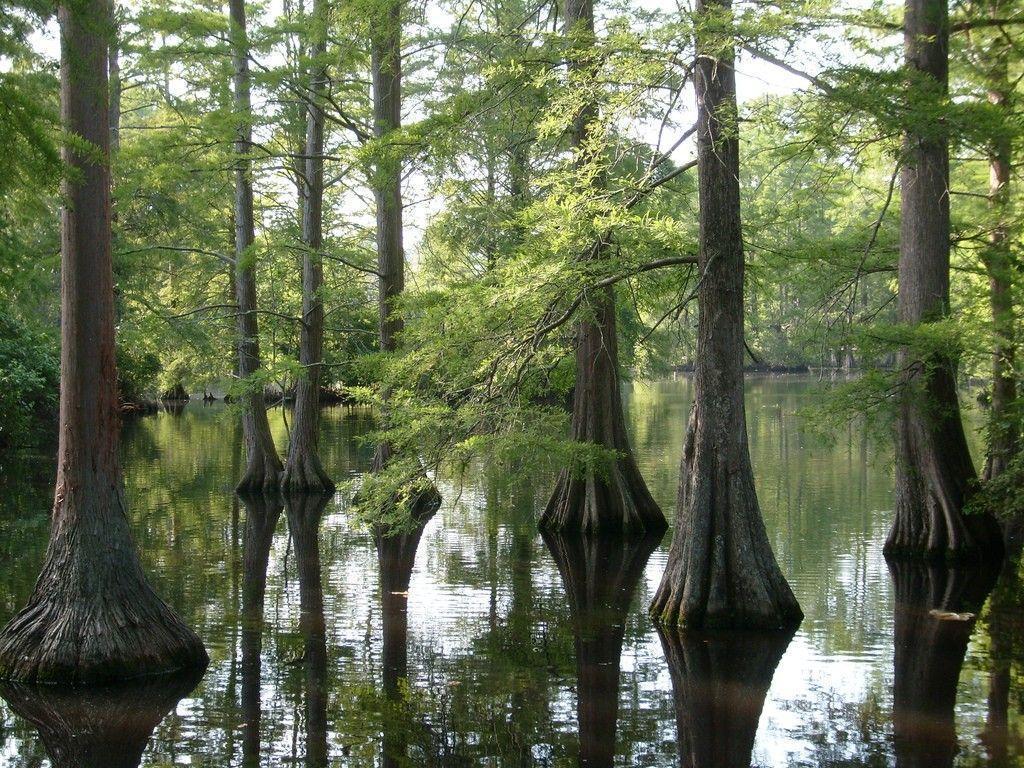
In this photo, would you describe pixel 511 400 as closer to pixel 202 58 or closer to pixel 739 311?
pixel 739 311

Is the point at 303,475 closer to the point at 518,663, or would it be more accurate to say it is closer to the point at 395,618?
the point at 395,618

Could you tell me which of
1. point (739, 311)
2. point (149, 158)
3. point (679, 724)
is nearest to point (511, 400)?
point (739, 311)

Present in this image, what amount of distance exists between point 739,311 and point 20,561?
322 inches

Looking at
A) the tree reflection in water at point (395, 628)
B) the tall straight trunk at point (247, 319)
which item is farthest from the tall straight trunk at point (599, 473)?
the tall straight trunk at point (247, 319)

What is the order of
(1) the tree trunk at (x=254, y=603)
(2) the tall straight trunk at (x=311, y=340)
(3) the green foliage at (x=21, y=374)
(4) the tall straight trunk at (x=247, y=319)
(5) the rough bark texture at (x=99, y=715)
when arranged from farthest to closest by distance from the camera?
(3) the green foliage at (x=21, y=374)
(2) the tall straight trunk at (x=311, y=340)
(4) the tall straight trunk at (x=247, y=319)
(1) the tree trunk at (x=254, y=603)
(5) the rough bark texture at (x=99, y=715)

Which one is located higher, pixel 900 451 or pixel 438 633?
pixel 900 451

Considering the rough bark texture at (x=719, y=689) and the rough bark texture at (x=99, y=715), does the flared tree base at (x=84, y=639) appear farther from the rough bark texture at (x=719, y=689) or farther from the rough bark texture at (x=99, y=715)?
the rough bark texture at (x=719, y=689)

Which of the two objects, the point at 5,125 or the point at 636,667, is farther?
the point at 636,667

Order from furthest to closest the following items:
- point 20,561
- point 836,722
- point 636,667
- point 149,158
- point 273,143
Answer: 1. point 273,143
2. point 149,158
3. point 20,561
4. point 636,667
5. point 836,722

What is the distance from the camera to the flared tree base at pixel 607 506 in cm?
1409

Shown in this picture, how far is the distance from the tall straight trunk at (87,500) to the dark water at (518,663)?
293 mm

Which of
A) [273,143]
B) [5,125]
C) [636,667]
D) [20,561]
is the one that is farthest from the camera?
[273,143]

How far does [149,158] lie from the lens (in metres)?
16.2

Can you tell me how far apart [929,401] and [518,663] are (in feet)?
20.2
